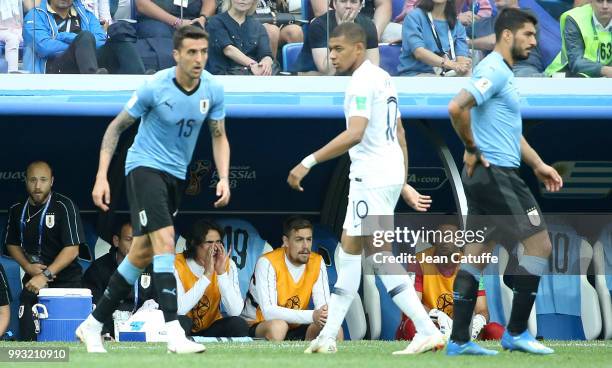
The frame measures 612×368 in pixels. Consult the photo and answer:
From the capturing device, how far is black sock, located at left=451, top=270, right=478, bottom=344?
25.2 feet

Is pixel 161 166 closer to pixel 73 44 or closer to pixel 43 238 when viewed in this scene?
pixel 73 44

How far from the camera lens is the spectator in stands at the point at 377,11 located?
11.1 metres

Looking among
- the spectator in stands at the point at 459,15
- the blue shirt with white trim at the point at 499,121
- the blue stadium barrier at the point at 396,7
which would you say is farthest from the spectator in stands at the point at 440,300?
the blue shirt with white trim at the point at 499,121

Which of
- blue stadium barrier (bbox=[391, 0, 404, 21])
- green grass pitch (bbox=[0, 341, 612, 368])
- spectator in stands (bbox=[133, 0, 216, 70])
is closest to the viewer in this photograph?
green grass pitch (bbox=[0, 341, 612, 368])

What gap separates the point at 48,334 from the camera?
10500mm

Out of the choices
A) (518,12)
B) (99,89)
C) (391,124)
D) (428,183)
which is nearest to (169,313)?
(391,124)

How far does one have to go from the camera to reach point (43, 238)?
11.0 metres

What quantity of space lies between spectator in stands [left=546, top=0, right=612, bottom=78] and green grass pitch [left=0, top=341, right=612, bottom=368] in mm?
3130

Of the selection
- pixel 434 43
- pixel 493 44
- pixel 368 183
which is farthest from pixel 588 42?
pixel 368 183

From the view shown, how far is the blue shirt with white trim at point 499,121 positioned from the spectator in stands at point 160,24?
370 centimetres

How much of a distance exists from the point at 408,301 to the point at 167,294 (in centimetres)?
131

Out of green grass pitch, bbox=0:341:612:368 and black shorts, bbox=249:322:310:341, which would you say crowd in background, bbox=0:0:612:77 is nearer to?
black shorts, bbox=249:322:310:341

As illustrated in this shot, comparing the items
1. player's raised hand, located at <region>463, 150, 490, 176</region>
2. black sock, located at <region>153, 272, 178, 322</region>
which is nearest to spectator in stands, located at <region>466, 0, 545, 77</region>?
player's raised hand, located at <region>463, 150, 490, 176</region>

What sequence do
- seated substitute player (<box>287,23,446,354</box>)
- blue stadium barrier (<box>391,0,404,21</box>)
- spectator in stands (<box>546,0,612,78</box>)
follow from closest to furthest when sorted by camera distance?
1. seated substitute player (<box>287,23,446,354</box>)
2. blue stadium barrier (<box>391,0,404,21</box>)
3. spectator in stands (<box>546,0,612,78</box>)
